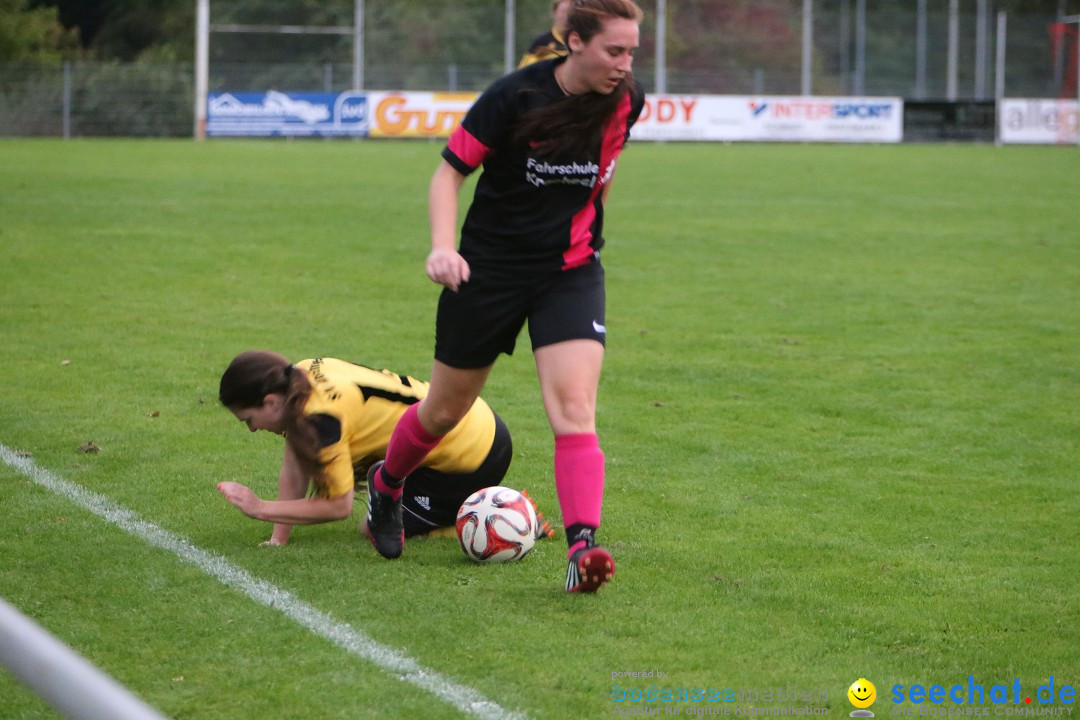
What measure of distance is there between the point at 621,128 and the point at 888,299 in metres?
7.37

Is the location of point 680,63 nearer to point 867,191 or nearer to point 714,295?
point 867,191

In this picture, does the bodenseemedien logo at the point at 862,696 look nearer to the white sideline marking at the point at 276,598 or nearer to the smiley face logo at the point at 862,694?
the smiley face logo at the point at 862,694

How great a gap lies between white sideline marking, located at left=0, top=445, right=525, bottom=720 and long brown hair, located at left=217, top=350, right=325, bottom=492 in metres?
0.46

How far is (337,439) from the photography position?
182 inches

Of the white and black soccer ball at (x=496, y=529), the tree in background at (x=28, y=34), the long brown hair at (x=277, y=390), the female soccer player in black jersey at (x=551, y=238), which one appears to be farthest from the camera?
the tree in background at (x=28, y=34)

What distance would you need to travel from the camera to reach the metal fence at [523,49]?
37844mm

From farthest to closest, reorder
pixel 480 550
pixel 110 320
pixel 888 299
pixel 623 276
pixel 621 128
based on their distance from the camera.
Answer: pixel 623 276, pixel 888 299, pixel 110 320, pixel 480 550, pixel 621 128

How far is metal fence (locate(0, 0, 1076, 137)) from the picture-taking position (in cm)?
3784

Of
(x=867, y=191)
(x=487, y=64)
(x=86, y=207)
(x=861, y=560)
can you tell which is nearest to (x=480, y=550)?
(x=861, y=560)

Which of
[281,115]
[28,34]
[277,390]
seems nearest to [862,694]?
[277,390]

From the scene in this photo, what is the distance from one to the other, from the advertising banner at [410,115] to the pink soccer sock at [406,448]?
107 ft

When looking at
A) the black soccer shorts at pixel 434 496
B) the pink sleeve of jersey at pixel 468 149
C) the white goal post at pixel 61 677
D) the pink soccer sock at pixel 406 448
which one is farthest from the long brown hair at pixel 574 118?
the white goal post at pixel 61 677

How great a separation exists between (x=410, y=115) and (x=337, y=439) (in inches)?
1310

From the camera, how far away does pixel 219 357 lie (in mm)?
8500
